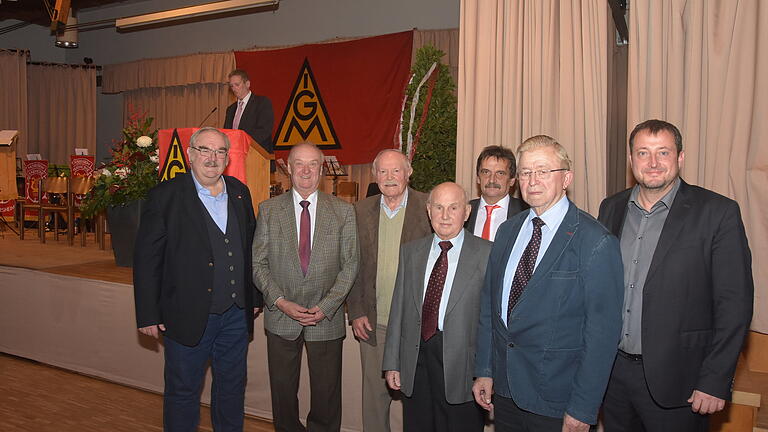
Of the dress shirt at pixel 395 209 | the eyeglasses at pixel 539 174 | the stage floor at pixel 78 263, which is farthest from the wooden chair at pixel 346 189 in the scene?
the eyeglasses at pixel 539 174

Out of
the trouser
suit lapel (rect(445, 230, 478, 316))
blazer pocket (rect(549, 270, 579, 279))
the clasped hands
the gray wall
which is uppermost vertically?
the gray wall

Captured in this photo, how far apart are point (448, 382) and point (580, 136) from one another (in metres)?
1.98

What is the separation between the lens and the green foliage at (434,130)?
13.8 feet

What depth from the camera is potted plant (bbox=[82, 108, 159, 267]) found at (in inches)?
203

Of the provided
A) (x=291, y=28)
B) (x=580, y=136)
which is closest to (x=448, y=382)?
(x=580, y=136)

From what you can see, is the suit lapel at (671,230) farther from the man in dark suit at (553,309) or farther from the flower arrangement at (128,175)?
the flower arrangement at (128,175)

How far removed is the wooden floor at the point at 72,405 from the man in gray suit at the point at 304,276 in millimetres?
1048

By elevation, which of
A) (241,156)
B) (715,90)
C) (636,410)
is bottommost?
(636,410)

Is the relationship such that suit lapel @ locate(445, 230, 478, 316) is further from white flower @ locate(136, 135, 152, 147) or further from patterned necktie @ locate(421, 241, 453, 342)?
white flower @ locate(136, 135, 152, 147)

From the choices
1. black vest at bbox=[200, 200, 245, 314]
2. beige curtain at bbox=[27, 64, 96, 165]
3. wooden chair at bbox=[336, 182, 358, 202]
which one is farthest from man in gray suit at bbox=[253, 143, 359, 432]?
beige curtain at bbox=[27, 64, 96, 165]

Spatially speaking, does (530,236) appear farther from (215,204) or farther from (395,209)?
(215,204)

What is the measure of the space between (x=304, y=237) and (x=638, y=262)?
159 cm

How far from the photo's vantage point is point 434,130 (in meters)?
4.21

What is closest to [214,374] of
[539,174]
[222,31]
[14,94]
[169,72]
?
[539,174]
